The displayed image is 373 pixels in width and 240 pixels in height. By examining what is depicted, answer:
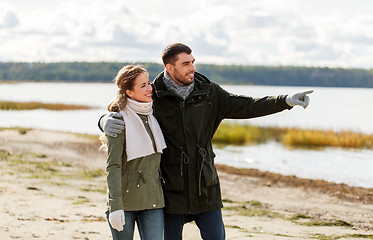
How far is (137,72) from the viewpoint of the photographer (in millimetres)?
3652

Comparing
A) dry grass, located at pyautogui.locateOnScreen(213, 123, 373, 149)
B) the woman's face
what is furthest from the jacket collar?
dry grass, located at pyautogui.locateOnScreen(213, 123, 373, 149)

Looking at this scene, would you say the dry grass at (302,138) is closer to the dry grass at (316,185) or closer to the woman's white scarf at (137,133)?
the dry grass at (316,185)

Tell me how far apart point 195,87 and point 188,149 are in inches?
18.6

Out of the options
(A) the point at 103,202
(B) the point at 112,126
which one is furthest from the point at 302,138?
(B) the point at 112,126

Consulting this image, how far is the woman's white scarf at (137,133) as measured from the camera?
3.60 metres

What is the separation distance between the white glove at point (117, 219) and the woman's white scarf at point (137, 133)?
1.20 feet

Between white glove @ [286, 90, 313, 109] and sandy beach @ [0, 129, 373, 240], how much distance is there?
2.69 metres

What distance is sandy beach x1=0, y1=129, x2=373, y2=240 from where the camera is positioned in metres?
6.37

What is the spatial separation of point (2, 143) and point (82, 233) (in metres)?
11.3

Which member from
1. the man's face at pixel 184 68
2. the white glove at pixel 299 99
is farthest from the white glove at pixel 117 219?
the white glove at pixel 299 99

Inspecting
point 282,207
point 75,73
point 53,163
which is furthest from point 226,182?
point 75,73

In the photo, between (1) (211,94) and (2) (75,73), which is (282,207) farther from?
(2) (75,73)

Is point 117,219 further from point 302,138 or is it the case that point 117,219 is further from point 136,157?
point 302,138

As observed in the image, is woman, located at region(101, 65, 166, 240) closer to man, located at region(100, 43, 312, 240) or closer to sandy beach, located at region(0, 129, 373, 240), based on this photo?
man, located at region(100, 43, 312, 240)
